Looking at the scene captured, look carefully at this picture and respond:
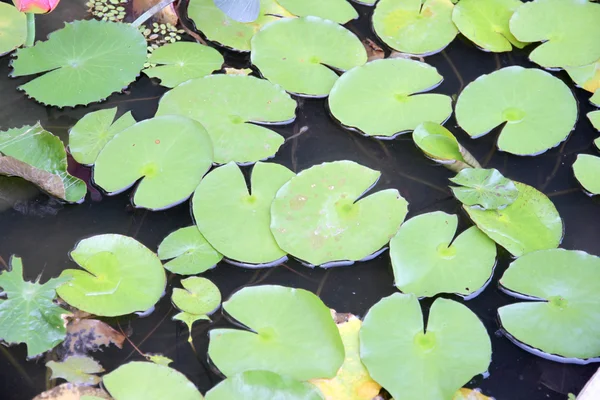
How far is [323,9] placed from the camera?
8.06ft

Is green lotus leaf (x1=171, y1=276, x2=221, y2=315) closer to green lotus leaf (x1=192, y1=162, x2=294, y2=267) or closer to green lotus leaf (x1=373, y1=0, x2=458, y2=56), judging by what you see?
green lotus leaf (x1=192, y1=162, x2=294, y2=267)

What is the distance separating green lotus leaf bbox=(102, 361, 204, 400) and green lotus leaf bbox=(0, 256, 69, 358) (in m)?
0.21

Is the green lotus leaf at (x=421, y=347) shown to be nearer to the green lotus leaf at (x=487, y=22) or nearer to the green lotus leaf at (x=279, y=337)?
the green lotus leaf at (x=279, y=337)

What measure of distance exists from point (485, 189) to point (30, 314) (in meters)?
1.42

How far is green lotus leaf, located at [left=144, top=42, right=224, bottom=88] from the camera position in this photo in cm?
221

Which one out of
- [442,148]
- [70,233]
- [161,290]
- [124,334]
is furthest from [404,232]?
[70,233]

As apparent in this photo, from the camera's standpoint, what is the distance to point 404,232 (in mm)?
1805

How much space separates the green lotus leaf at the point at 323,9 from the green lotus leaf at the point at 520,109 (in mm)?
637

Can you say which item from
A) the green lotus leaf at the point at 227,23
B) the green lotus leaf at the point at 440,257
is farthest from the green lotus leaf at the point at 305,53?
the green lotus leaf at the point at 440,257

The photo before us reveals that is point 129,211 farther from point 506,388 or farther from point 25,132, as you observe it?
point 506,388

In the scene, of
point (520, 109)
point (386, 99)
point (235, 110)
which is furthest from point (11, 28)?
point (520, 109)

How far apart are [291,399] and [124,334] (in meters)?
0.54

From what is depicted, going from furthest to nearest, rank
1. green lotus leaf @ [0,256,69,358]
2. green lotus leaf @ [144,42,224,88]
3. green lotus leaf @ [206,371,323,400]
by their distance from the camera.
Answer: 1. green lotus leaf @ [144,42,224,88]
2. green lotus leaf @ [0,256,69,358]
3. green lotus leaf @ [206,371,323,400]

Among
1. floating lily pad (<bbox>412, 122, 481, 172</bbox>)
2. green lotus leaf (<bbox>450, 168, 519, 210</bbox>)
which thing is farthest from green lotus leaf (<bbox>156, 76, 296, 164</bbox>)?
green lotus leaf (<bbox>450, 168, 519, 210</bbox>)
